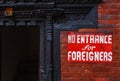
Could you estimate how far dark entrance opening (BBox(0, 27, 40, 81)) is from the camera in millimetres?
7867

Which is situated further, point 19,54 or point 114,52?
point 19,54

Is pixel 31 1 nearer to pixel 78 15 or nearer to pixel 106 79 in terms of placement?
pixel 78 15

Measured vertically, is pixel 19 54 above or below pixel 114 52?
below

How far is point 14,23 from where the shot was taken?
5.20 metres

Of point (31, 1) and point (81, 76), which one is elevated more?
point (31, 1)

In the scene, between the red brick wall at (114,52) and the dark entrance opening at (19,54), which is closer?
the red brick wall at (114,52)

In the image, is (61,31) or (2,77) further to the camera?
(2,77)

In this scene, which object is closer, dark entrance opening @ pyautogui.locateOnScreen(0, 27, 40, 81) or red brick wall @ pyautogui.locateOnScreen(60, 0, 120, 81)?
red brick wall @ pyautogui.locateOnScreen(60, 0, 120, 81)

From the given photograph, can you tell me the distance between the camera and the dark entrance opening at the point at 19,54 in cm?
787

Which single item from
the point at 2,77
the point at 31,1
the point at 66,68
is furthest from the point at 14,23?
the point at 2,77

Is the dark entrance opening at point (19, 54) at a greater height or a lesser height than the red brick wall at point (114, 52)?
lesser

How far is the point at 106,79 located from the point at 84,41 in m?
0.69

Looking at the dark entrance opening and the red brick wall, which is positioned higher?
the red brick wall

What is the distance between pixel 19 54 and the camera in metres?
9.75
